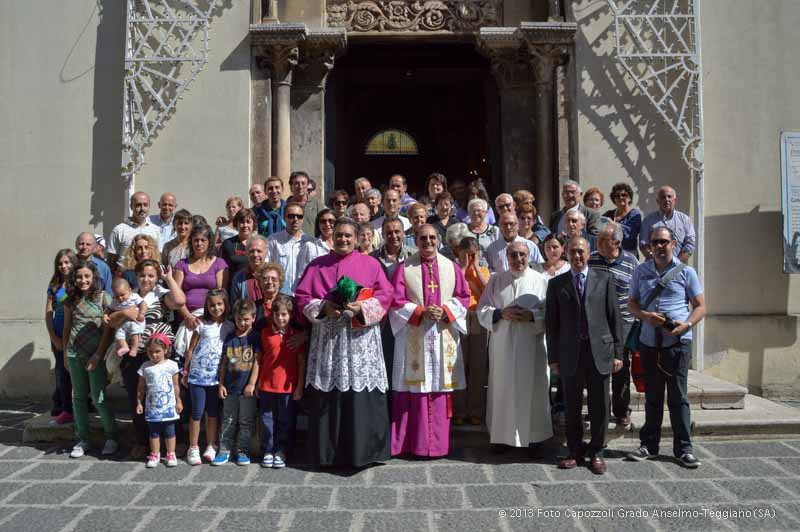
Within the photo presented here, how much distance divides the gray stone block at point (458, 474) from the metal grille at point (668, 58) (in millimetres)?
4690

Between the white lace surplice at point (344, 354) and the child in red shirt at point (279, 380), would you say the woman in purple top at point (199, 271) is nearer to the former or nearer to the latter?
the child in red shirt at point (279, 380)

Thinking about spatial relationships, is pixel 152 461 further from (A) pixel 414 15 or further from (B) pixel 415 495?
(A) pixel 414 15

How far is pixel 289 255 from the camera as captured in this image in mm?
6227

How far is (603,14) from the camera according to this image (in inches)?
327

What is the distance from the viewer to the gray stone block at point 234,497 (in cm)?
460

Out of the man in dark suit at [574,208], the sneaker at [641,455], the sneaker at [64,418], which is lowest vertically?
the sneaker at [641,455]

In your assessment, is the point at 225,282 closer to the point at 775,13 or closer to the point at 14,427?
the point at 14,427

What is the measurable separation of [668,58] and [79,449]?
285 inches

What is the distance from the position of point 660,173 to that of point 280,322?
5.01 meters

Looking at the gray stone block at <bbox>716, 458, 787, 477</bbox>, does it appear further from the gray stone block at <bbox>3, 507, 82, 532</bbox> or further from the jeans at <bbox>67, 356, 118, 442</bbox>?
the jeans at <bbox>67, 356, 118, 442</bbox>

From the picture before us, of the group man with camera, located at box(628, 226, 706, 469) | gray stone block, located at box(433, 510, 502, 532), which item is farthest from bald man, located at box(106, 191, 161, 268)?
man with camera, located at box(628, 226, 706, 469)

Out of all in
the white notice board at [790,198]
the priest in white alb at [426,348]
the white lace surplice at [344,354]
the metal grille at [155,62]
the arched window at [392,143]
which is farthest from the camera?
the arched window at [392,143]

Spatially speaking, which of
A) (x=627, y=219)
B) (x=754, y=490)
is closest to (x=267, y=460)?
(x=754, y=490)

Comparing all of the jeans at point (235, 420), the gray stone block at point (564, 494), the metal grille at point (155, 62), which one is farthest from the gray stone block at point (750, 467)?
the metal grille at point (155, 62)
